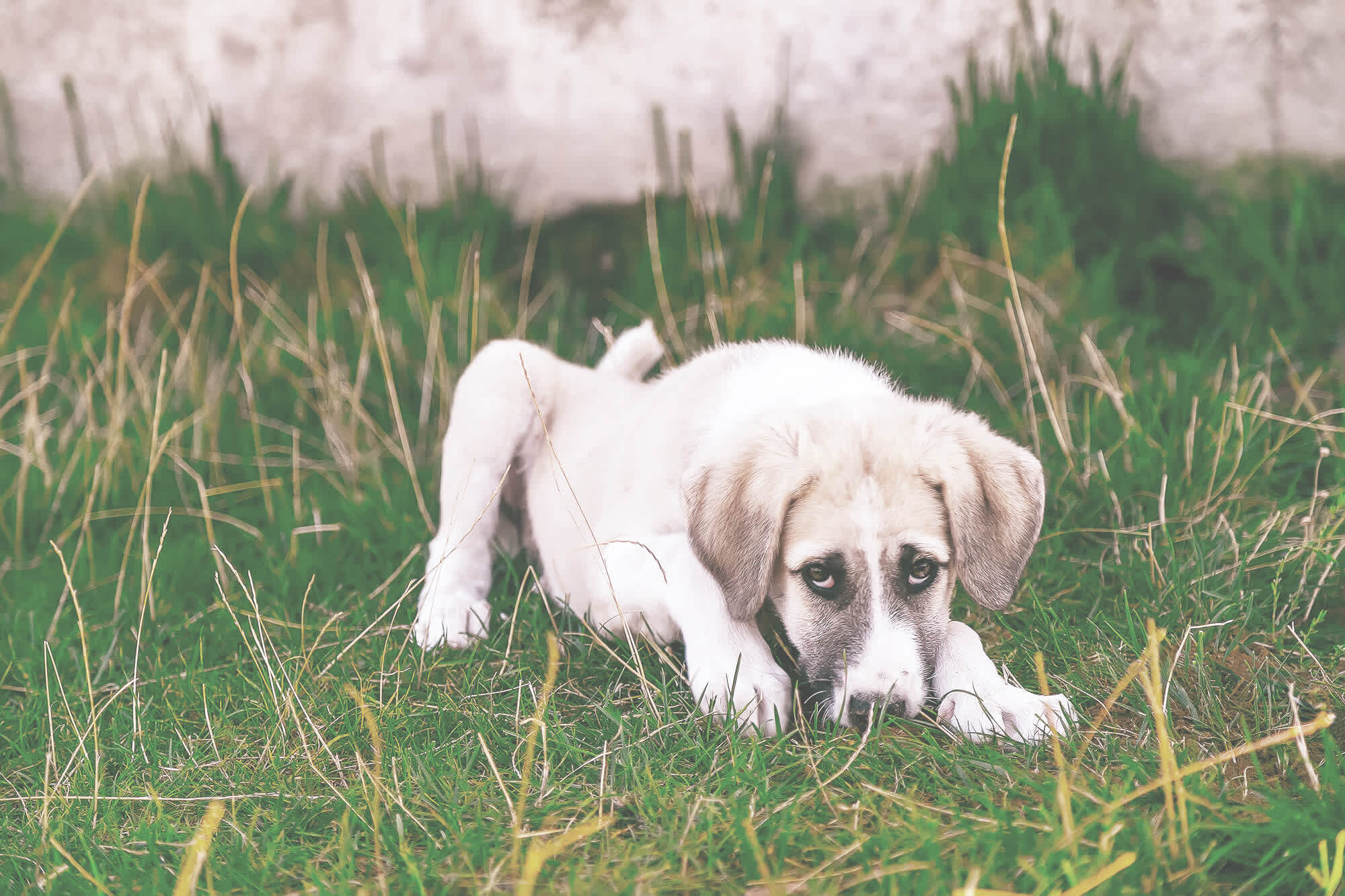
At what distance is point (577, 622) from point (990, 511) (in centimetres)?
132

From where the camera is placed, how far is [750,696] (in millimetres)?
2615

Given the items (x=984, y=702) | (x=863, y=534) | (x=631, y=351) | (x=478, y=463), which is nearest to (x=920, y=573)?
(x=863, y=534)

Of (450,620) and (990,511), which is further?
(450,620)

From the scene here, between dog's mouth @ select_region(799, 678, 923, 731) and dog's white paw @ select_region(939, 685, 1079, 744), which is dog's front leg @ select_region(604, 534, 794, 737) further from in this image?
dog's white paw @ select_region(939, 685, 1079, 744)

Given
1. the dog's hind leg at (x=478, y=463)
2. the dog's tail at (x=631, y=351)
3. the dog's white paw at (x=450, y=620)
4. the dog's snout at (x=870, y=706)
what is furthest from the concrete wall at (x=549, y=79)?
the dog's snout at (x=870, y=706)

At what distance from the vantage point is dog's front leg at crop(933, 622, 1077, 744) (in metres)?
2.52

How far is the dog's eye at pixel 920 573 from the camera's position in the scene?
2627mm

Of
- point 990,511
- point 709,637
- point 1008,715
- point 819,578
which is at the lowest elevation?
point 1008,715

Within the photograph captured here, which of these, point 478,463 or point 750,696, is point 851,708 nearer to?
point 750,696

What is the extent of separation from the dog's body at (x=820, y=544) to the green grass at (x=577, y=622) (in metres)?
0.12

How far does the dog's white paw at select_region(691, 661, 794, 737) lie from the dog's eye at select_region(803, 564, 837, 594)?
233mm

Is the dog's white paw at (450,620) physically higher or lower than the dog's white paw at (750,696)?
lower

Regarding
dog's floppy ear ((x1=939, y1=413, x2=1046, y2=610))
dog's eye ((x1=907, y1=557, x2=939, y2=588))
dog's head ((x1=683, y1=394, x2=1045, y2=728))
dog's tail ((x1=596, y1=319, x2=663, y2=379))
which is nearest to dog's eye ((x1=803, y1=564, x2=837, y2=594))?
dog's head ((x1=683, y1=394, x2=1045, y2=728))

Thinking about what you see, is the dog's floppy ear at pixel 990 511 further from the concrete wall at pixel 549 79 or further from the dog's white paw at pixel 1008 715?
the concrete wall at pixel 549 79
